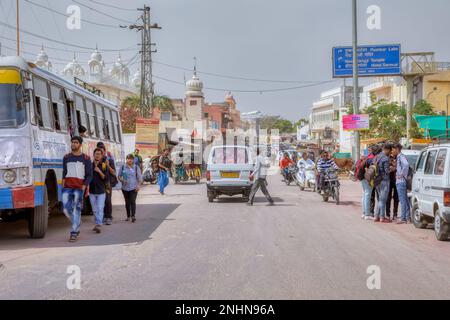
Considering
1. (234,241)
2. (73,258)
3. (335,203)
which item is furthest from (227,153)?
(73,258)

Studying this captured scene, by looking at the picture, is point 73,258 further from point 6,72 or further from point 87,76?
point 87,76

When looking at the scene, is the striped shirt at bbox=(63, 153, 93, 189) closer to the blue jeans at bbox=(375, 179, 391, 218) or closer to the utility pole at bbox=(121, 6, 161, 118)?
the blue jeans at bbox=(375, 179, 391, 218)

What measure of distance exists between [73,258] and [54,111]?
448 centimetres

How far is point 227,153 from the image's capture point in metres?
19.5

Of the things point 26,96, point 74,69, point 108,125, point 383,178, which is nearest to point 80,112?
point 108,125

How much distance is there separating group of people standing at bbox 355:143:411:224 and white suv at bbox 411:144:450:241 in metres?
0.59

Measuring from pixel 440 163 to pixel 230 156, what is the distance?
9195 mm

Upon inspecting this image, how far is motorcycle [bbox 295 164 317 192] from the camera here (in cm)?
2400

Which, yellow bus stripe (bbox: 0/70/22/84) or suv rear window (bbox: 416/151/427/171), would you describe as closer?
yellow bus stripe (bbox: 0/70/22/84)

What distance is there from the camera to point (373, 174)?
45.2ft

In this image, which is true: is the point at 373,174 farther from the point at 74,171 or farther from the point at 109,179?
the point at 74,171

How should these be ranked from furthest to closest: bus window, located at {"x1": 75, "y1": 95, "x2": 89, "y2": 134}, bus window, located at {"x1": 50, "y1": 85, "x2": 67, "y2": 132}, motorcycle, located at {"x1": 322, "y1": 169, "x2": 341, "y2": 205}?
1. motorcycle, located at {"x1": 322, "y1": 169, "x2": 341, "y2": 205}
2. bus window, located at {"x1": 75, "y1": 95, "x2": 89, "y2": 134}
3. bus window, located at {"x1": 50, "y1": 85, "x2": 67, "y2": 132}

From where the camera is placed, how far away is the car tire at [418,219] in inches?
489

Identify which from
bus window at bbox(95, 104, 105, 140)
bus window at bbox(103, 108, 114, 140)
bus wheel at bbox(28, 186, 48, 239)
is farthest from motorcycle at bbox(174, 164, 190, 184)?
bus wheel at bbox(28, 186, 48, 239)
